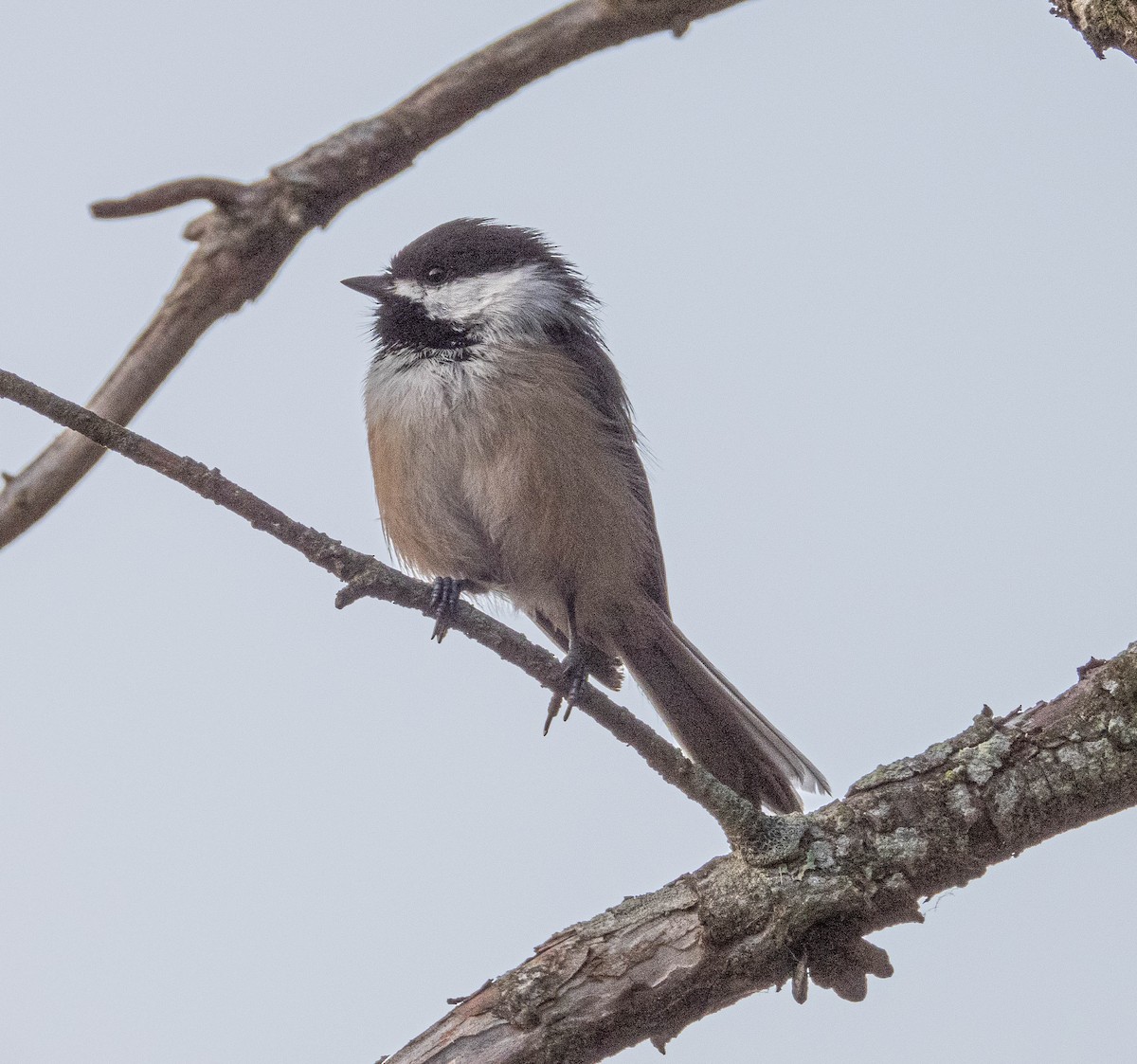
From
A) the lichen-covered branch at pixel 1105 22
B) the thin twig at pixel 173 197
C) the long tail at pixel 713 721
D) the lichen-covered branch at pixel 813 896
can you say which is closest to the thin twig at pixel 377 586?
the lichen-covered branch at pixel 813 896

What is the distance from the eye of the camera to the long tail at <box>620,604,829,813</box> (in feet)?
12.9

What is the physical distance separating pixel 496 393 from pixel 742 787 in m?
1.60

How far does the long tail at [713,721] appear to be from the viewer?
393cm

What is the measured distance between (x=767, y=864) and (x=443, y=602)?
119cm

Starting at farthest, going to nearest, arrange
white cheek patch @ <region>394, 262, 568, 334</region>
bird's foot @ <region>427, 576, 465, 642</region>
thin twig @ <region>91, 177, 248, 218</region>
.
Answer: white cheek patch @ <region>394, 262, 568, 334</region>
bird's foot @ <region>427, 576, 465, 642</region>
thin twig @ <region>91, 177, 248, 218</region>

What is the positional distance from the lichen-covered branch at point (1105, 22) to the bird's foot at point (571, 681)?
202cm

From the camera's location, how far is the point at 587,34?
8.69 feet

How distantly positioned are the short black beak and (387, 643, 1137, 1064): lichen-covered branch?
271cm

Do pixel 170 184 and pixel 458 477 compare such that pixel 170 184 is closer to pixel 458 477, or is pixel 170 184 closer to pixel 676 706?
pixel 458 477

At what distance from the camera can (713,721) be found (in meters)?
4.23

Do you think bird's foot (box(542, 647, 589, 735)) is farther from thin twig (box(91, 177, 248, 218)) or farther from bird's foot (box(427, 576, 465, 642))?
thin twig (box(91, 177, 248, 218))

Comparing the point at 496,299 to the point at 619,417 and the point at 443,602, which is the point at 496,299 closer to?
the point at 619,417

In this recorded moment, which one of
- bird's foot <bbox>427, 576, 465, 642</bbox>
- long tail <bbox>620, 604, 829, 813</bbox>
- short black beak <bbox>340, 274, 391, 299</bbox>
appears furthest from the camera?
short black beak <bbox>340, 274, 391, 299</bbox>

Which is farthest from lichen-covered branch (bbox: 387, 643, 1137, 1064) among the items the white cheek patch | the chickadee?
the white cheek patch
